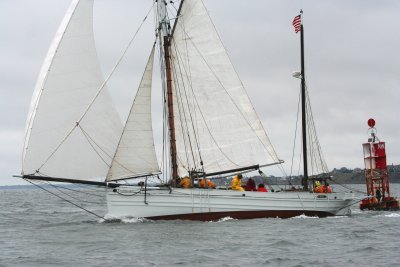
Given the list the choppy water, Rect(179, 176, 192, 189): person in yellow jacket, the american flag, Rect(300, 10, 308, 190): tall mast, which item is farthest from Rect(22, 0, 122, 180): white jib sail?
the american flag

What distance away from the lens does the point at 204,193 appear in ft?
121

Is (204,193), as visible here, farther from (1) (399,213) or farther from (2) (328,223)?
(1) (399,213)

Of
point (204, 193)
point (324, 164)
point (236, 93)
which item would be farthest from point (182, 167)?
point (324, 164)

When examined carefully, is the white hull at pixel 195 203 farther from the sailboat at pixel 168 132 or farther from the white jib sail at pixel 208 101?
the white jib sail at pixel 208 101

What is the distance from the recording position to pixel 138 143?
118ft

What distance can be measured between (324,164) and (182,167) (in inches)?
351

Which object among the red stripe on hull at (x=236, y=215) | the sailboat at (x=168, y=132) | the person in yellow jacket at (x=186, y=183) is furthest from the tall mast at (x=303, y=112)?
the person in yellow jacket at (x=186, y=183)

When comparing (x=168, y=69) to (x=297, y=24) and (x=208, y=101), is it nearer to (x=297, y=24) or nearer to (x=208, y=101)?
(x=208, y=101)

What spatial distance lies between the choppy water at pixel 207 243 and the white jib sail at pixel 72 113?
351cm

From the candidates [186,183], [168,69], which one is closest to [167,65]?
[168,69]

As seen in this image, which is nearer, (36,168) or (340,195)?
(36,168)

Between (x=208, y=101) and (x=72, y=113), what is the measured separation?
8.63 m

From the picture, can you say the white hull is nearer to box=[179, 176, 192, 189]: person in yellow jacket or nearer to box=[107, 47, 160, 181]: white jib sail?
box=[179, 176, 192, 189]: person in yellow jacket

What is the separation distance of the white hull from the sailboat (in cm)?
5
